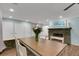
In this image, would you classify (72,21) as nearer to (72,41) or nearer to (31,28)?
(72,41)

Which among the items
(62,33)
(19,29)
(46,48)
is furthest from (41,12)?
(46,48)

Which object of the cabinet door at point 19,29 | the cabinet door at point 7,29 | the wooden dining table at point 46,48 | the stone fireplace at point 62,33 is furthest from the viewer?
the stone fireplace at point 62,33

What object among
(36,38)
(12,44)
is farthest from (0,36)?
(36,38)

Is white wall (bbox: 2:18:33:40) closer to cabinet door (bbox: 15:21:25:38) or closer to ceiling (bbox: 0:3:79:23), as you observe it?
cabinet door (bbox: 15:21:25:38)

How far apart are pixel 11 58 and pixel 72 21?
143cm

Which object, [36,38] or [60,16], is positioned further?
[36,38]

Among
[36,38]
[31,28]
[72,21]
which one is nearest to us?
[72,21]

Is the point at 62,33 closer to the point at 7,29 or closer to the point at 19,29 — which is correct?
the point at 19,29

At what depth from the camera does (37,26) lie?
2.01m

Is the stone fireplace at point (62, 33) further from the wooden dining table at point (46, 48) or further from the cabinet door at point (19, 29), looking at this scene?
the cabinet door at point (19, 29)

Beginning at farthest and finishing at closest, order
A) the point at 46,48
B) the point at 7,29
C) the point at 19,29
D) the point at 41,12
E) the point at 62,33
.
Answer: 1. the point at 62,33
2. the point at 41,12
3. the point at 19,29
4. the point at 7,29
5. the point at 46,48

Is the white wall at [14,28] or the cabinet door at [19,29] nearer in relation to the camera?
the white wall at [14,28]

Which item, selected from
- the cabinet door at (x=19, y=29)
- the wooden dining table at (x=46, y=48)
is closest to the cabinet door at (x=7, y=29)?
the cabinet door at (x=19, y=29)

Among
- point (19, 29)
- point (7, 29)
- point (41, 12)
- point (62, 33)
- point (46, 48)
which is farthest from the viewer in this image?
point (62, 33)
